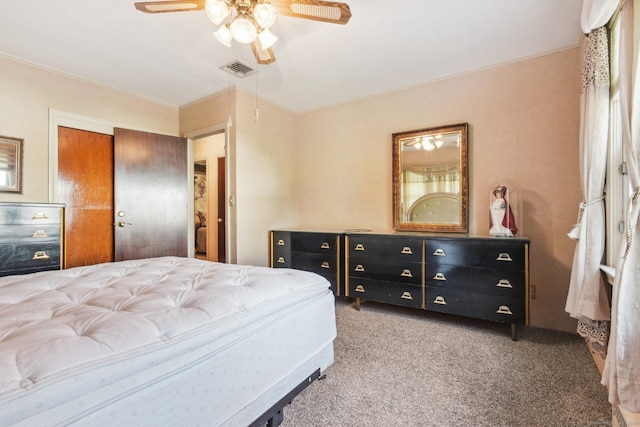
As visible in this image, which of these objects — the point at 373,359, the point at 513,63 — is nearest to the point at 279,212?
the point at 373,359

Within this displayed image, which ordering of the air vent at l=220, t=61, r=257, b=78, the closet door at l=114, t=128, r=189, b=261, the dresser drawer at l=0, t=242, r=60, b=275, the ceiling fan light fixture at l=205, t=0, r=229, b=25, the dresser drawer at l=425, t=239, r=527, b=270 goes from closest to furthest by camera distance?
the ceiling fan light fixture at l=205, t=0, r=229, b=25 < the dresser drawer at l=0, t=242, r=60, b=275 < the dresser drawer at l=425, t=239, r=527, b=270 < the air vent at l=220, t=61, r=257, b=78 < the closet door at l=114, t=128, r=189, b=261

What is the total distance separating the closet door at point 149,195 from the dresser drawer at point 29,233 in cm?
89

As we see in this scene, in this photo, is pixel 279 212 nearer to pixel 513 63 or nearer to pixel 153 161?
pixel 153 161

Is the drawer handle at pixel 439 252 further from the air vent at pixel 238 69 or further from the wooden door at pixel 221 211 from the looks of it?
the wooden door at pixel 221 211

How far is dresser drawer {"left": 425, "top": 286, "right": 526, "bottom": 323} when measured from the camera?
2418 millimetres

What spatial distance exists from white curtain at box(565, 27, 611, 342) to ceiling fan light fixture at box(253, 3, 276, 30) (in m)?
2.01

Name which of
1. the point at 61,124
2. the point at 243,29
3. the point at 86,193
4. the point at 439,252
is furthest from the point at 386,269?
the point at 61,124

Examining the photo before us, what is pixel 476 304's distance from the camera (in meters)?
2.57

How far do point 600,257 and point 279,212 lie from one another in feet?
10.7

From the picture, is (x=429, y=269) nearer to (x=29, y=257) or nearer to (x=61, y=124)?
(x=29, y=257)

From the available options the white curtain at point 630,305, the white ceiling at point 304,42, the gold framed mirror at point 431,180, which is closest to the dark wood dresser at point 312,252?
the gold framed mirror at point 431,180

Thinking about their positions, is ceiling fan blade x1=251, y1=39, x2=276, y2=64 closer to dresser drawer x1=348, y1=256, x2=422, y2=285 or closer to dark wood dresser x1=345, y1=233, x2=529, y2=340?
dark wood dresser x1=345, y1=233, x2=529, y2=340

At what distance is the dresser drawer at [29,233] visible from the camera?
2.33m

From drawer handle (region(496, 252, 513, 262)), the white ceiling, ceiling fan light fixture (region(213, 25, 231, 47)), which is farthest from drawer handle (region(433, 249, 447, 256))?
ceiling fan light fixture (region(213, 25, 231, 47))
